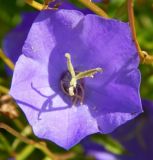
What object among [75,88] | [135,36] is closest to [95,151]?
[75,88]

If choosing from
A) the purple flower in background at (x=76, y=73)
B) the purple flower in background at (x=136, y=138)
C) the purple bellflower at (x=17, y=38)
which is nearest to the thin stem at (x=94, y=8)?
the purple flower in background at (x=76, y=73)

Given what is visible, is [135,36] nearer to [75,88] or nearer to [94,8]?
[94,8]

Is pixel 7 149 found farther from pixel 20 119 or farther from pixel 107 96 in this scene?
pixel 107 96

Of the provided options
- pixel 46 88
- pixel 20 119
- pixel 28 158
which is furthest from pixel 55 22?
pixel 28 158

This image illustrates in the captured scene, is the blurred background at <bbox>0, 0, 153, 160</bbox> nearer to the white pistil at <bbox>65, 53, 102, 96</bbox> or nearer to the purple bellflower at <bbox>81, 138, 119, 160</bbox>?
the purple bellflower at <bbox>81, 138, 119, 160</bbox>

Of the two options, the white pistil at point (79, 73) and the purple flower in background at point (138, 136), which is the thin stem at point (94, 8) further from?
the purple flower in background at point (138, 136)

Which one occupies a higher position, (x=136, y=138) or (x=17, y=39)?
(x=17, y=39)

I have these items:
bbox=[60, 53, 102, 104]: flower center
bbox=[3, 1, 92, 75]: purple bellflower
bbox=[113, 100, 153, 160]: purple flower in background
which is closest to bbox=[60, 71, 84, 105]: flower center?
bbox=[60, 53, 102, 104]: flower center

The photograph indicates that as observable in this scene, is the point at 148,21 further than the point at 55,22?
Yes

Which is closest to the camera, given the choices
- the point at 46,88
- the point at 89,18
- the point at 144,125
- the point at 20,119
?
the point at 89,18
